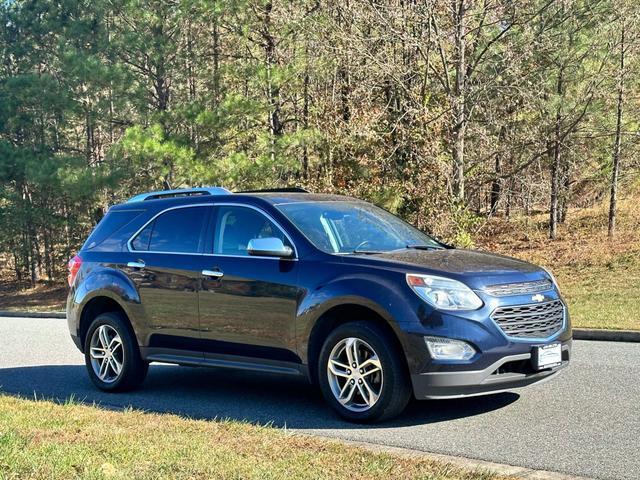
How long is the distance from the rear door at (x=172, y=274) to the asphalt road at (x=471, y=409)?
2.19 feet

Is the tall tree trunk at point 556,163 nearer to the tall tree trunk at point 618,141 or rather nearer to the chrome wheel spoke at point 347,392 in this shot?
the tall tree trunk at point 618,141

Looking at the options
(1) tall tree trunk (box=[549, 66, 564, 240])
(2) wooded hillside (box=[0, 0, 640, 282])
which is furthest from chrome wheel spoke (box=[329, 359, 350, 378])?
(1) tall tree trunk (box=[549, 66, 564, 240])

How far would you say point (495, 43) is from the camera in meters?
23.0

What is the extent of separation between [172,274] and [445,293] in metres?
2.88

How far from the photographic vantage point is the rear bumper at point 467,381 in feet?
20.9

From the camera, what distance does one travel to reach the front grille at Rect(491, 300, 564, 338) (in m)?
6.47

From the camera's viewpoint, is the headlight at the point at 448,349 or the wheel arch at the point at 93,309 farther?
the wheel arch at the point at 93,309

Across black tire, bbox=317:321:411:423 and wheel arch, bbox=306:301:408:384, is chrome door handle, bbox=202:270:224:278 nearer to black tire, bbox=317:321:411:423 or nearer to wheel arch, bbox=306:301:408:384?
wheel arch, bbox=306:301:408:384

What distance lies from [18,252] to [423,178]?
2431 cm

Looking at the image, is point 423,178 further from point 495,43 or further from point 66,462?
point 66,462

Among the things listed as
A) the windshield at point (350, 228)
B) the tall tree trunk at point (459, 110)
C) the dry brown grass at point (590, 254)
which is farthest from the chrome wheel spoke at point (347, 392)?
the tall tree trunk at point (459, 110)

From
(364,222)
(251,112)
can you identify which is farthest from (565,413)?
(251,112)

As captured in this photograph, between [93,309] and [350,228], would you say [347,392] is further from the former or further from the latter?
[93,309]

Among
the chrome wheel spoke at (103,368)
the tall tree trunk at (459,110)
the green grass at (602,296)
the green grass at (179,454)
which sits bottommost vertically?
the green grass at (602,296)
